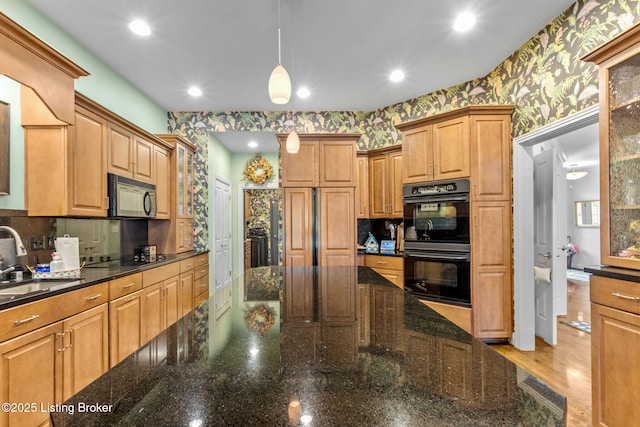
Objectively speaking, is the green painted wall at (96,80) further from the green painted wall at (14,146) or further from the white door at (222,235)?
the white door at (222,235)

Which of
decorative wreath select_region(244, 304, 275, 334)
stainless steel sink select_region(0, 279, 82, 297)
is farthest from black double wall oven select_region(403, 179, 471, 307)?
stainless steel sink select_region(0, 279, 82, 297)

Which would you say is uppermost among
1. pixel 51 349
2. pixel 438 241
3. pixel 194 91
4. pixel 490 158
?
pixel 194 91

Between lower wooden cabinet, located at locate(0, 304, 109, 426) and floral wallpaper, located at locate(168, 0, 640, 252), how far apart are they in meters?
2.46

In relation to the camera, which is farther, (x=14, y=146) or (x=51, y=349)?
(x=14, y=146)

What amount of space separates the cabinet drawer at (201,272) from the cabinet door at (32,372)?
6.83 ft

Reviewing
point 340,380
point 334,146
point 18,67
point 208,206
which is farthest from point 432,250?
point 18,67

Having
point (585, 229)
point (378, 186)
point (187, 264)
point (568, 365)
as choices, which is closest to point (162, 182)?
point (187, 264)

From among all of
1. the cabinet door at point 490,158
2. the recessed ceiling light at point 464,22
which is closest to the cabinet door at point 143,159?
the recessed ceiling light at point 464,22

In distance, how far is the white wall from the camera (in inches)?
300

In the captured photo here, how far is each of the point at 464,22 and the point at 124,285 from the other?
3452mm

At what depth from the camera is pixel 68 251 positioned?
7.30ft

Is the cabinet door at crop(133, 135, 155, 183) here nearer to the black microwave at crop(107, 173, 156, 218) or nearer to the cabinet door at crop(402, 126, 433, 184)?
the black microwave at crop(107, 173, 156, 218)

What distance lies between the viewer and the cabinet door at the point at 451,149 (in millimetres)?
3039

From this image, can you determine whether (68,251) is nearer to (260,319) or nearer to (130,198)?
(130,198)
